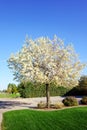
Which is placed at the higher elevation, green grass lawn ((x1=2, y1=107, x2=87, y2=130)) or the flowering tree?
the flowering tree

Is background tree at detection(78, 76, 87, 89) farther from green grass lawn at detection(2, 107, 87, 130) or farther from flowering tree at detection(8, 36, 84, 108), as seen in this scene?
green grass lawn at detection(2, 107, 87, 130)

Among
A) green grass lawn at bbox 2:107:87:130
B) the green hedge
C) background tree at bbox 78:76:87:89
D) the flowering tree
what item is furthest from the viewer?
the green hedge

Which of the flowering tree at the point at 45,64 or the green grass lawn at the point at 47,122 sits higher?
the flowering tree at the point at 45,64

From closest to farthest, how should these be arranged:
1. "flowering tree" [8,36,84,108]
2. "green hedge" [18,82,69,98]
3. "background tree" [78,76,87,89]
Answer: "flowering tree" [8,36,84,108]
"background tree" [78,76,87,89]
"green hedge" [18,82,69,98]

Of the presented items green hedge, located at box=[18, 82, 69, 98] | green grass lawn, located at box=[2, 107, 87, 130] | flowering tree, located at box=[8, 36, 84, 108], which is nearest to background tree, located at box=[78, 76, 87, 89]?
green hedge, located at box=[18, 82, 69, 98]

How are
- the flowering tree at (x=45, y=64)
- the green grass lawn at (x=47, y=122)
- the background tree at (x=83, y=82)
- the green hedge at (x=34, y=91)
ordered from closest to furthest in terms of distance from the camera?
1. the green grass lawn at (x=47, y=122)
2. the flowering tree at (x=45, y=64)
3. the background tree at (x=83, y=82)
4. the green hedge at (x=34, y=91)

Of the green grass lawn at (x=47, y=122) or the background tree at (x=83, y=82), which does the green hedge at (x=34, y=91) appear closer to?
the background tree at (x=83, y=82)

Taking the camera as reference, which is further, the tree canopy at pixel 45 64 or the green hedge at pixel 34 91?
the green hedge at pixel 34 91

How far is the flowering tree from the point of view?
101ft

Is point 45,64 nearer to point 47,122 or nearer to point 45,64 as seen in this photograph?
point 45,64

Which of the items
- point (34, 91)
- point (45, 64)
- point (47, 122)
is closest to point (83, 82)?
point (34, 91)

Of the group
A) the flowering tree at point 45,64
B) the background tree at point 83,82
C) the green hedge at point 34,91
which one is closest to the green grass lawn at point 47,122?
the flowering tree at point 45,64

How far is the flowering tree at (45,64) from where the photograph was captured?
30.8 m

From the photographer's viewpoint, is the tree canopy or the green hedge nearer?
the tree canopy
